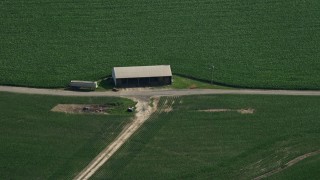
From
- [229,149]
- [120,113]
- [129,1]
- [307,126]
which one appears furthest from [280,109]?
[129,1]

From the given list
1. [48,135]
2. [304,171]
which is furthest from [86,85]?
[304,171]

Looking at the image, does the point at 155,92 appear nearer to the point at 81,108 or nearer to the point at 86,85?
the point at 86,85

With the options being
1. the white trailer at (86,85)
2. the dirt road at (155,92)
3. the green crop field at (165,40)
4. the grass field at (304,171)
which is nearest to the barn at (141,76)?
the dirt road at (155,92)

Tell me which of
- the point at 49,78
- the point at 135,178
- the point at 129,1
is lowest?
the point at 135,178

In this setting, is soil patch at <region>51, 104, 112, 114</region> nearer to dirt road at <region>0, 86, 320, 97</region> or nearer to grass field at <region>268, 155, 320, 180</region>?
dirt road at <region>0, 86, 320, 97</region>

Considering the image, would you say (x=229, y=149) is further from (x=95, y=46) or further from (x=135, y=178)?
(x=95, y=46)

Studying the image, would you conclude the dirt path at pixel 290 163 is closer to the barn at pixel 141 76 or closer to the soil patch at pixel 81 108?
the soil patch at pixel 81 108

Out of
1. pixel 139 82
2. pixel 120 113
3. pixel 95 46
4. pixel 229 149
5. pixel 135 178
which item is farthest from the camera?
pixel 95 46
